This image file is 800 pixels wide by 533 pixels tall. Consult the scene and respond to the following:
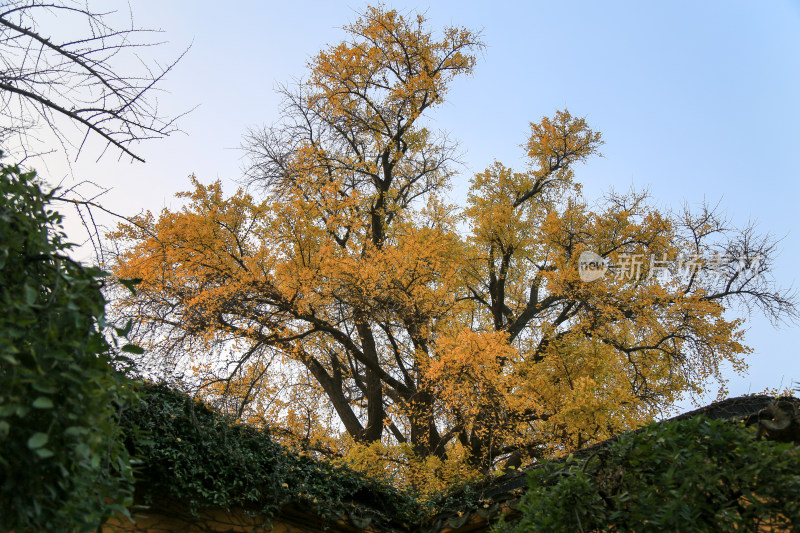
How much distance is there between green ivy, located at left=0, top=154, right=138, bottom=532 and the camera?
1989 millimetres

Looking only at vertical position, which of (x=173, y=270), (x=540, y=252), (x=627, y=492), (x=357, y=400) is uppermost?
(x=540, y=252)

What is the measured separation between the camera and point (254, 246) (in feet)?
29.4

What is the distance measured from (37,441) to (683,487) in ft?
9.16

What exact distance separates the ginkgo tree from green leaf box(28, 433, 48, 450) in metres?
4.39

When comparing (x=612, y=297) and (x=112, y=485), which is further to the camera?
(x=612, y=297)

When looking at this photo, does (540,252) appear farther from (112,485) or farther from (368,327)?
(112,485)

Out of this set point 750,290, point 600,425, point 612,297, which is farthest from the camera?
point 750,290

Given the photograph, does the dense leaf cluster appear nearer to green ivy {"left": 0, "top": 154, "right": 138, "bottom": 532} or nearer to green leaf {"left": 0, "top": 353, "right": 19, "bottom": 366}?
green ivy {"left": 0, "top": 154, "right": 138, "bottom": 532}

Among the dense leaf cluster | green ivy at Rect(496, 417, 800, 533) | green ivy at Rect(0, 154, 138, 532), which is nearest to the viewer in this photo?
green ivy at Rect(0, 154, 138, 532)

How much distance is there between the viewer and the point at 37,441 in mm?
1884

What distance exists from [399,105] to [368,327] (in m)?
4.46

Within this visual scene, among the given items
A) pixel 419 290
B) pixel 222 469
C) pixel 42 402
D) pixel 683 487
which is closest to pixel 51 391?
pixel 42 402

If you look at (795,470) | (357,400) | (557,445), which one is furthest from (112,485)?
(357,400)

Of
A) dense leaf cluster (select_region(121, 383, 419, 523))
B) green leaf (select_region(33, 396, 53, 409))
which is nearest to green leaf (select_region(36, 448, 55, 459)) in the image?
green leaf (select_region(33, 396, 53, 409))
